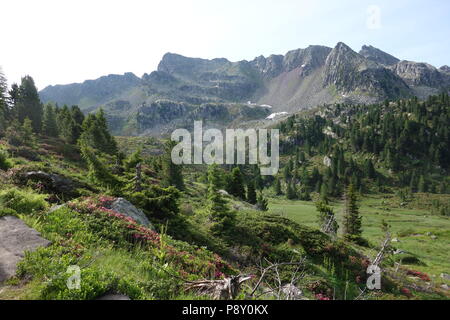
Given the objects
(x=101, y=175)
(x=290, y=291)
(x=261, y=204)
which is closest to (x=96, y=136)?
(x=101, y=175)

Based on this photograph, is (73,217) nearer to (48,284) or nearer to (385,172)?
(48,284)

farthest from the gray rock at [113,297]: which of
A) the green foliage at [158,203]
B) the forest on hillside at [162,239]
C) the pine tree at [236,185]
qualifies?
the pine tree at [236,185]

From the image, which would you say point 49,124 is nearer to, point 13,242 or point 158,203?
point 158,203

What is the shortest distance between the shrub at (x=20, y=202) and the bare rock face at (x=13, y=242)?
1.09m

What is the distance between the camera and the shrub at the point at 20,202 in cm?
916

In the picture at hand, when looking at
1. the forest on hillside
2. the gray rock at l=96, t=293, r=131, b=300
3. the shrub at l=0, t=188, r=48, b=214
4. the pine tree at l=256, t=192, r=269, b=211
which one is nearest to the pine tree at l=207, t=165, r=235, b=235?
the forest on hillside

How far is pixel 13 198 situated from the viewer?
939cm

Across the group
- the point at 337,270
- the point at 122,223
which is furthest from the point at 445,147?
the point at 122,223

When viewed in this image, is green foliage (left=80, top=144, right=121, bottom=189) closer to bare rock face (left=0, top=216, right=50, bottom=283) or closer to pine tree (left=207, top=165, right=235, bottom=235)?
pine tree (left=207, top=165, right=235, bottom=235)

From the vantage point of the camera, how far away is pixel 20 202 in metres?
9.40

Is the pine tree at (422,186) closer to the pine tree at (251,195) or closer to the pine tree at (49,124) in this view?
the pine tree at (251,195)

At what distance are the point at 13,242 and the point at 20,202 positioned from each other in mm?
3480

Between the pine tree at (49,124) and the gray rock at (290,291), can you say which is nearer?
the gray rock at (290,291)
